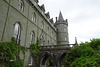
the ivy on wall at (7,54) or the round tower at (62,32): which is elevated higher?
the round tower at (62,32)

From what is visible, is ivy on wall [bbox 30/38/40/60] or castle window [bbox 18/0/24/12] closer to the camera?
castle window [bbox 18/0/24/12]

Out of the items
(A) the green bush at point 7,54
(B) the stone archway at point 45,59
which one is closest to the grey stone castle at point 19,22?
(A) the green bush at point 7,54

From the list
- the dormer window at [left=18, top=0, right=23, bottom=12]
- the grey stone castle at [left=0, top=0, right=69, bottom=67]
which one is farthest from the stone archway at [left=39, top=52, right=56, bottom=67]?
the dormer window at [left=18, top=0, right=23, bottom=12]

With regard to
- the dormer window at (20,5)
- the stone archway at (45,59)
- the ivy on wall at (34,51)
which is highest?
the dormer window at (20,5)

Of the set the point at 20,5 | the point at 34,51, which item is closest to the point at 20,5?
the point at 20,5

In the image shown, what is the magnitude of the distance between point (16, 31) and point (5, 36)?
2641 mm

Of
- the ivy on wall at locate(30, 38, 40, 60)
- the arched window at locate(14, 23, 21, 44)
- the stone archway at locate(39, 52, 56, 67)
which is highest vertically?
the arched window at locate(14, 23, 21, 44)

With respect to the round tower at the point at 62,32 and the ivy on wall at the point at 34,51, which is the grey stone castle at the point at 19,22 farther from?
the round tower at the point at 62,32

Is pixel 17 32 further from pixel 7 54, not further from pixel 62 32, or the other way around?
pixel 62 32

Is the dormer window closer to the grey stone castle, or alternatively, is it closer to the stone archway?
the grey stone castle

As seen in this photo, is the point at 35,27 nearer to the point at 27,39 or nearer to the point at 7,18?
the point at 27,39

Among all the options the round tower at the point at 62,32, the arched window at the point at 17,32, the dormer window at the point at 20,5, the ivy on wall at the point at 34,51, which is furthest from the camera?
the round tower at the point at 62,32

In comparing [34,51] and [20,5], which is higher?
[20,5]

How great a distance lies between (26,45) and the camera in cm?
1473
